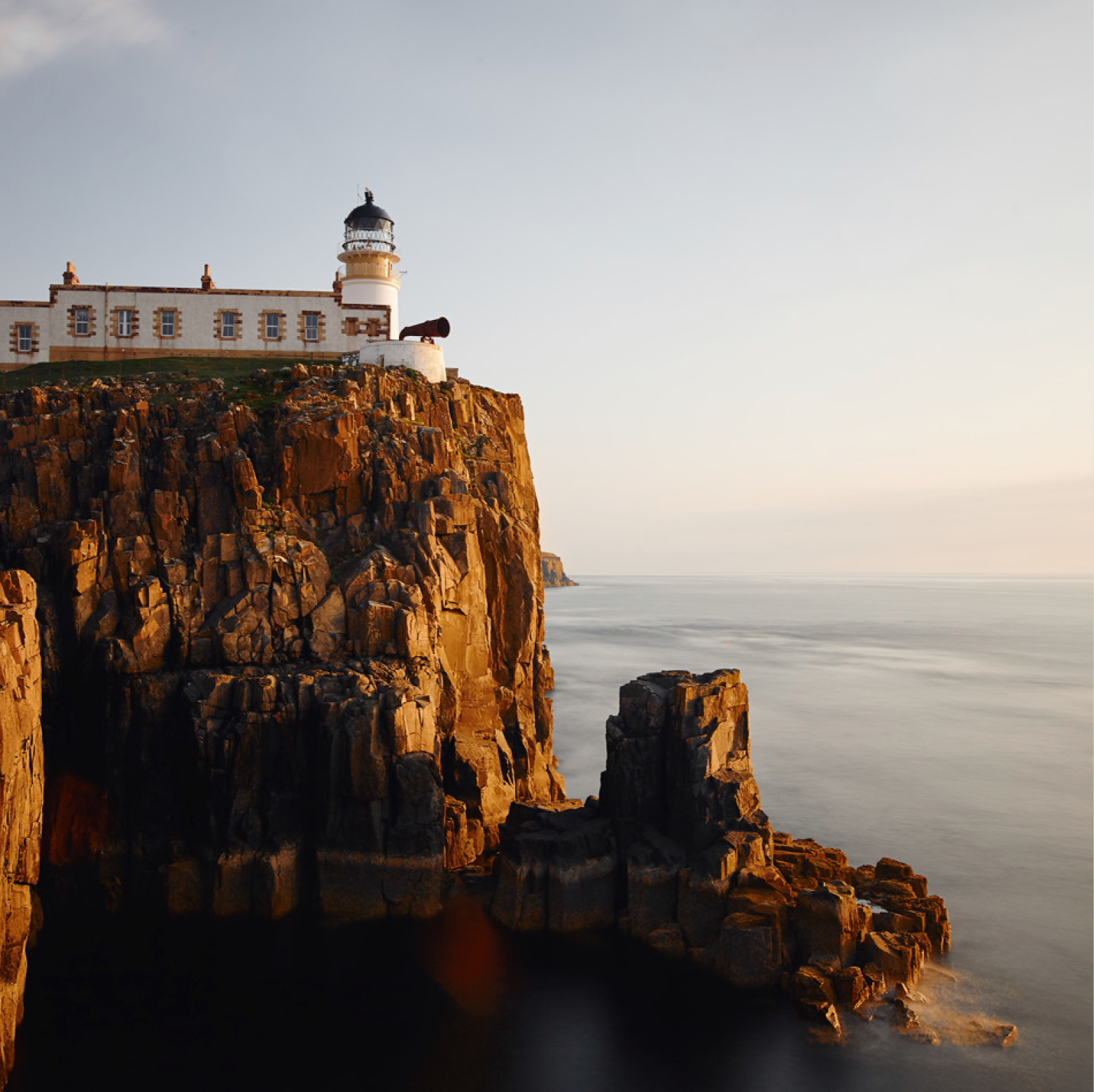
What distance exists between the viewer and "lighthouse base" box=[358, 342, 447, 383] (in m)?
53.8

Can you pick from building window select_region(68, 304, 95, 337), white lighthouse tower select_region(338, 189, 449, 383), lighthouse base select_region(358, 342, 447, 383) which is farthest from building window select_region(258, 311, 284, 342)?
building window select_region(68, 304, 95, 337)

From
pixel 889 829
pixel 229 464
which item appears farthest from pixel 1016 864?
pixel 229 464

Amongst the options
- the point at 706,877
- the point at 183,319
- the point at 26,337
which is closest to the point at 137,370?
the point at 183,319

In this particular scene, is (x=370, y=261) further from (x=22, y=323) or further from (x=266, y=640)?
(x=266, y=640)

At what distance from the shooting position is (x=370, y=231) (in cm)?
6181

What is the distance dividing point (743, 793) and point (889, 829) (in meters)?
20.9

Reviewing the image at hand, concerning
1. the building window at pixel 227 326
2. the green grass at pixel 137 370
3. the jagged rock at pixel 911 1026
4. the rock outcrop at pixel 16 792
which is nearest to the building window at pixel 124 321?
the green grass at pixel 137 370

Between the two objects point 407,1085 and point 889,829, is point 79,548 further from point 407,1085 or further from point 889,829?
point 889,829

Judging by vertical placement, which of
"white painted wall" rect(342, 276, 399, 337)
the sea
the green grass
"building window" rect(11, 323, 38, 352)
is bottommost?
the sea

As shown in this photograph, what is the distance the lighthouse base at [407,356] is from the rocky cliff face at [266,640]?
6.05 m

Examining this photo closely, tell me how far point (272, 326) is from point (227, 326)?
2.85 m

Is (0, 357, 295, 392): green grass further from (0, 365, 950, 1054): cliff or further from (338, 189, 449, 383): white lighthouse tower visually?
(0, 365, 950, 1054): cliff

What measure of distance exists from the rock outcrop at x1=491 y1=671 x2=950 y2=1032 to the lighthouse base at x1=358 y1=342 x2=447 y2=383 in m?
26.2

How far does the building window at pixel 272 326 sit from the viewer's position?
60.2 meters
